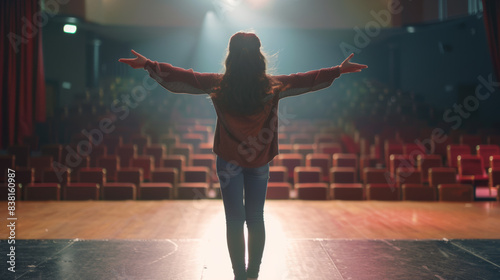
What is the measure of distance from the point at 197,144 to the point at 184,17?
7.04 feet

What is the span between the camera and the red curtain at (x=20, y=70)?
3080 mm

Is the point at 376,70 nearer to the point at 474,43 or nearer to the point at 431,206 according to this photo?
the point at 474,43

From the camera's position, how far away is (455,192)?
2209 mm

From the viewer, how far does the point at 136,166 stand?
257 cm

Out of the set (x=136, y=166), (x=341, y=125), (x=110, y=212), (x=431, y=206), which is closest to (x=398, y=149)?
(x=431, y=206)

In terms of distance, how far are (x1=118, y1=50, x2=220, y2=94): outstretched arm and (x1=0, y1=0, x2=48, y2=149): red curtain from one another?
275 centimetres

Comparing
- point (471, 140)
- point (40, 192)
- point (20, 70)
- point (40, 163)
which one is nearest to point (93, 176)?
point (40, 192)

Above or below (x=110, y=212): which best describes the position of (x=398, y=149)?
above

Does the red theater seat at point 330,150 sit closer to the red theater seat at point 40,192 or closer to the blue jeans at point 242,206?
the red theater seat at point 40,192

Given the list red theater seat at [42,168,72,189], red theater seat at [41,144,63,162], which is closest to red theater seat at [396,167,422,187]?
red theater seat at [42,168,72,189]

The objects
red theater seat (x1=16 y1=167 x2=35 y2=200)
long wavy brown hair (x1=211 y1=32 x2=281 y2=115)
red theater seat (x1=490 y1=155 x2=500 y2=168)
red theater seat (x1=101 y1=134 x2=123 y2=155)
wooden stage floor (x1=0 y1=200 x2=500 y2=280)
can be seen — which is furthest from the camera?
red theater seat (x1=101 y1=134 x2=123 y2=155)

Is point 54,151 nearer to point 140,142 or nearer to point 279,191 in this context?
point 140,142

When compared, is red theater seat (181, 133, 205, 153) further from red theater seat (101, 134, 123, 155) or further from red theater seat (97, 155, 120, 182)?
red theater seat (97, 155, 120, 182)

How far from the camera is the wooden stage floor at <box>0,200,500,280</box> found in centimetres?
98
